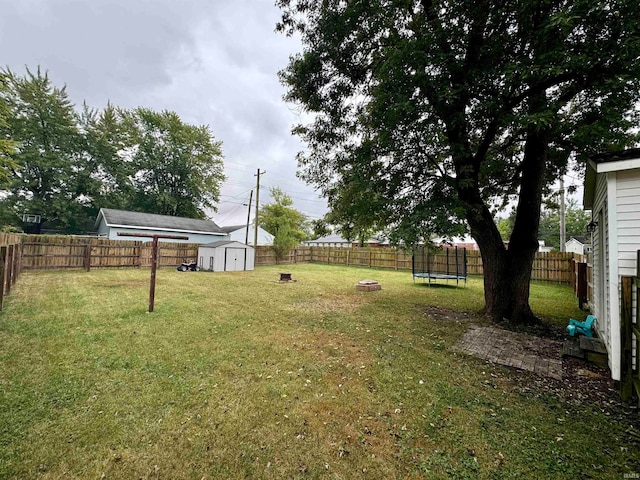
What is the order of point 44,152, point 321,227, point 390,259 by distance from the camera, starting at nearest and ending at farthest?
point 321,227
point 390,259
point 44,152

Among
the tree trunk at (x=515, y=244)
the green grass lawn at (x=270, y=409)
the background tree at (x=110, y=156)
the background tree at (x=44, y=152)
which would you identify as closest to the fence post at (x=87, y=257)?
the green grass lawn at (x=270, y=409)

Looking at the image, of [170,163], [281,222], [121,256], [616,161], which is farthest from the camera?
[170,163]

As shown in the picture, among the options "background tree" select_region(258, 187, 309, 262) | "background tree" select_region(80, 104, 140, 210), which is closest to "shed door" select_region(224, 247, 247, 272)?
"background tree" select_region(258, 187, 309, 262)

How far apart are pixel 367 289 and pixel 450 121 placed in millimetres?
6054

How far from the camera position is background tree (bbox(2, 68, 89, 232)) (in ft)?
63.8

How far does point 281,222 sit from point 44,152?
19218mm

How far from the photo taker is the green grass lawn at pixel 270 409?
1857mm

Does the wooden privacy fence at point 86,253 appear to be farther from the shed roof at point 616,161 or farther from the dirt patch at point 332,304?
the shed roof at point 616,161

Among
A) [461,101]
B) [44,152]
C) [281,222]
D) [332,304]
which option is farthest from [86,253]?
[461,101]

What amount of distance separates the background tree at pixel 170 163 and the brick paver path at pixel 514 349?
28463 millimetres

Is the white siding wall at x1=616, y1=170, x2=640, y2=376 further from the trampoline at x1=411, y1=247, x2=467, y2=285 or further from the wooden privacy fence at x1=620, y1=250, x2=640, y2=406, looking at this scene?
the trampoline at x1=411, y1=247, x2=467, y2=285

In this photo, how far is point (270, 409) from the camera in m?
2.49

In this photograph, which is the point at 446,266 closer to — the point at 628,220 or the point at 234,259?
the point at 628,220

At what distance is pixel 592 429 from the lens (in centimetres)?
231
